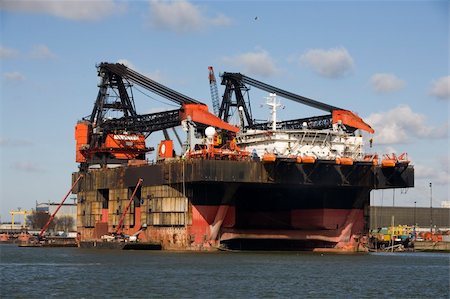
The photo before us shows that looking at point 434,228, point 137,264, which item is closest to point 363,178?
point 137,264

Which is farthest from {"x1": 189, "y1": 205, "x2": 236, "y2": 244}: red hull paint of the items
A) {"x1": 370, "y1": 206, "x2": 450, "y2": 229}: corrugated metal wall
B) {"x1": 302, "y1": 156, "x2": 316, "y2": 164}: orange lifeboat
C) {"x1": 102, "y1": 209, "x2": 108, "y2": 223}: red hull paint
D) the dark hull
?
{"x1": 370, "y1": 206, "x2": 450, "y2": 229}: corrugated metal wall

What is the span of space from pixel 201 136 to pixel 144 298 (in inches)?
1919

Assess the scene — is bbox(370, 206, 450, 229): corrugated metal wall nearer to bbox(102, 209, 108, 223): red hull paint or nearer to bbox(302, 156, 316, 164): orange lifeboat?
bbox(102, 209, 108, 223): red hull paint

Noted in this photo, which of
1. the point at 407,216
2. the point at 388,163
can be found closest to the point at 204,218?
the point at 388,163

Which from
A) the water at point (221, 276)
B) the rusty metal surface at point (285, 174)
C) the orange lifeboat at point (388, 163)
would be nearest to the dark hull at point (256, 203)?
the rusty metal surface at point (285, 174)

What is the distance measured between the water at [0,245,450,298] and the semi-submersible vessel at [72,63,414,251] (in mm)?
6492

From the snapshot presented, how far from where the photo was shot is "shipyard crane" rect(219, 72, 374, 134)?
97.5 m

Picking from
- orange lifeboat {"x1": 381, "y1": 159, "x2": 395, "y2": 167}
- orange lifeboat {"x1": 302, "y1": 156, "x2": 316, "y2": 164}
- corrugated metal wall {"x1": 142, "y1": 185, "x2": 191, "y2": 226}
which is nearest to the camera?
orange lifeboat {"x1": 302, "y1": 156, "x2": 316, "y2": 164}

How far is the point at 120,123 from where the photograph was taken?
101m

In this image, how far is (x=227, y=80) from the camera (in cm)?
11369

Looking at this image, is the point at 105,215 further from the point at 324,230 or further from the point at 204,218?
the point at 324,230

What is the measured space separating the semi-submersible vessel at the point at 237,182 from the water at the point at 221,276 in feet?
21.3

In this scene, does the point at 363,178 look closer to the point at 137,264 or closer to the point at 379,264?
the point at 379,264

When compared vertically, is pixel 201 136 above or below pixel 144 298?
above
